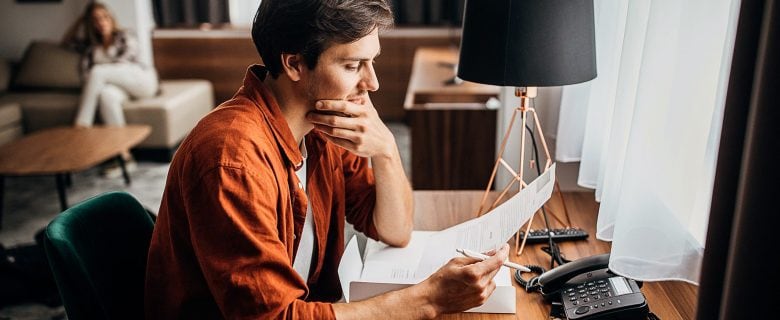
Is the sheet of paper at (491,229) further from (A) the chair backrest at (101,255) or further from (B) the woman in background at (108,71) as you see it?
(B) the woman in background at (108,71)

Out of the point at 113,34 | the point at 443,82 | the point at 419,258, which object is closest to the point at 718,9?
the point at 419,258

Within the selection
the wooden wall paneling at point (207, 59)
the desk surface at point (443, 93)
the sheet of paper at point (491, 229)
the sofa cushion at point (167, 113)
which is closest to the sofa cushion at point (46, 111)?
the sofa cushion at point (167, 113)

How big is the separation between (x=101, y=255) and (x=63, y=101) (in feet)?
11.7

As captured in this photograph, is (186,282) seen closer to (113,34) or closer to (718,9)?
(718,9)

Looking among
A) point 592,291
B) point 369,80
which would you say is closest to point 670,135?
point 592,291

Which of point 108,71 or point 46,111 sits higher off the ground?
point 108,71

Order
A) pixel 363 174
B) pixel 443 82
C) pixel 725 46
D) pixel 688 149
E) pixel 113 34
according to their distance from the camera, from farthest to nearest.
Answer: pixel 113 34, pixel 443 82, pixel 363 174, pixel 688 149, pixel 725 46

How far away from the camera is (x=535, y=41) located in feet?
3.87

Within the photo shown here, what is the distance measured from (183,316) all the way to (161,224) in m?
0.15

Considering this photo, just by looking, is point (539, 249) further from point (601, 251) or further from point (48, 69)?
point (48, 69)

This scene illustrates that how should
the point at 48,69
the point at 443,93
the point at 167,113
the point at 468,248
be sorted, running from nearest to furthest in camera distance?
the point at 468,248 → the point at 443,93 → the point at 167,113 → the point at 48,69

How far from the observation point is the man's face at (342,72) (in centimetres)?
111

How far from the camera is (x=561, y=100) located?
65.6 inches

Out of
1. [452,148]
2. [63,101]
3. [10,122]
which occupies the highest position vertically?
[452,148]
